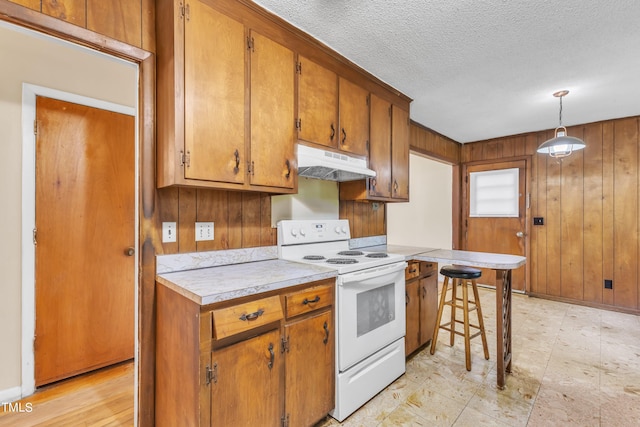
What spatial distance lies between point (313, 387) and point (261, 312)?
61 cm

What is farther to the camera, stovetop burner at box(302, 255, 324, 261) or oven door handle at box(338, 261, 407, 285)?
stovetop burner at box(302, 255, 324, 261)

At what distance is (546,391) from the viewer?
6.81 feet

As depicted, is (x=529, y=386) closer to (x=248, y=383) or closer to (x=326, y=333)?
(x=326, y=333)

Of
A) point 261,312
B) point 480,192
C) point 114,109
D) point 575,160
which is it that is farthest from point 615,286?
point 114,109

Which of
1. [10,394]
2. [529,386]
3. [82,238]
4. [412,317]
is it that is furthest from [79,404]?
[529,386]

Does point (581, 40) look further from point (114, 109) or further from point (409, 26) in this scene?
point (114, 109)

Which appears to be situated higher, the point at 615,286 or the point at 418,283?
the point at 418,283

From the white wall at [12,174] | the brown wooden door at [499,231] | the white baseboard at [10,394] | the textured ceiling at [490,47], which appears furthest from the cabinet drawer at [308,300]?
the brown wooden door at [499,231]

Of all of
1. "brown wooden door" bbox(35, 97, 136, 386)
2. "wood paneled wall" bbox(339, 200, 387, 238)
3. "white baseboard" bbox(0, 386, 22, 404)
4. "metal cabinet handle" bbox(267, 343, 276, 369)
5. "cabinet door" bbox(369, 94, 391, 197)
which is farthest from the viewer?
"wood paneled wall" bbox(339, 200, 387, 238)

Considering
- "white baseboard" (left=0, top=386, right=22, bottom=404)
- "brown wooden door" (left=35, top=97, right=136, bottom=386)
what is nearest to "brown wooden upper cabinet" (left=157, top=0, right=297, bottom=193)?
"brown wooden door" (left=35, top=97, right=136, bottom=386)

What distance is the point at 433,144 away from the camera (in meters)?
4.27

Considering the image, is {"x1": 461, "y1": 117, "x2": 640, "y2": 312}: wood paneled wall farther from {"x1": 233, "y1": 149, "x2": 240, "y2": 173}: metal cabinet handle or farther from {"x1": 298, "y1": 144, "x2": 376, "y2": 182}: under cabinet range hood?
{"x1": 233, "y1": 149, "x2": 240, "y2": 173}: metal cabinet handle

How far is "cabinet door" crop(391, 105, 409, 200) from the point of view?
2871 mm

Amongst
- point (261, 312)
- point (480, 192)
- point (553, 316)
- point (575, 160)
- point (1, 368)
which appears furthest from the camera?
point (480, 192)
